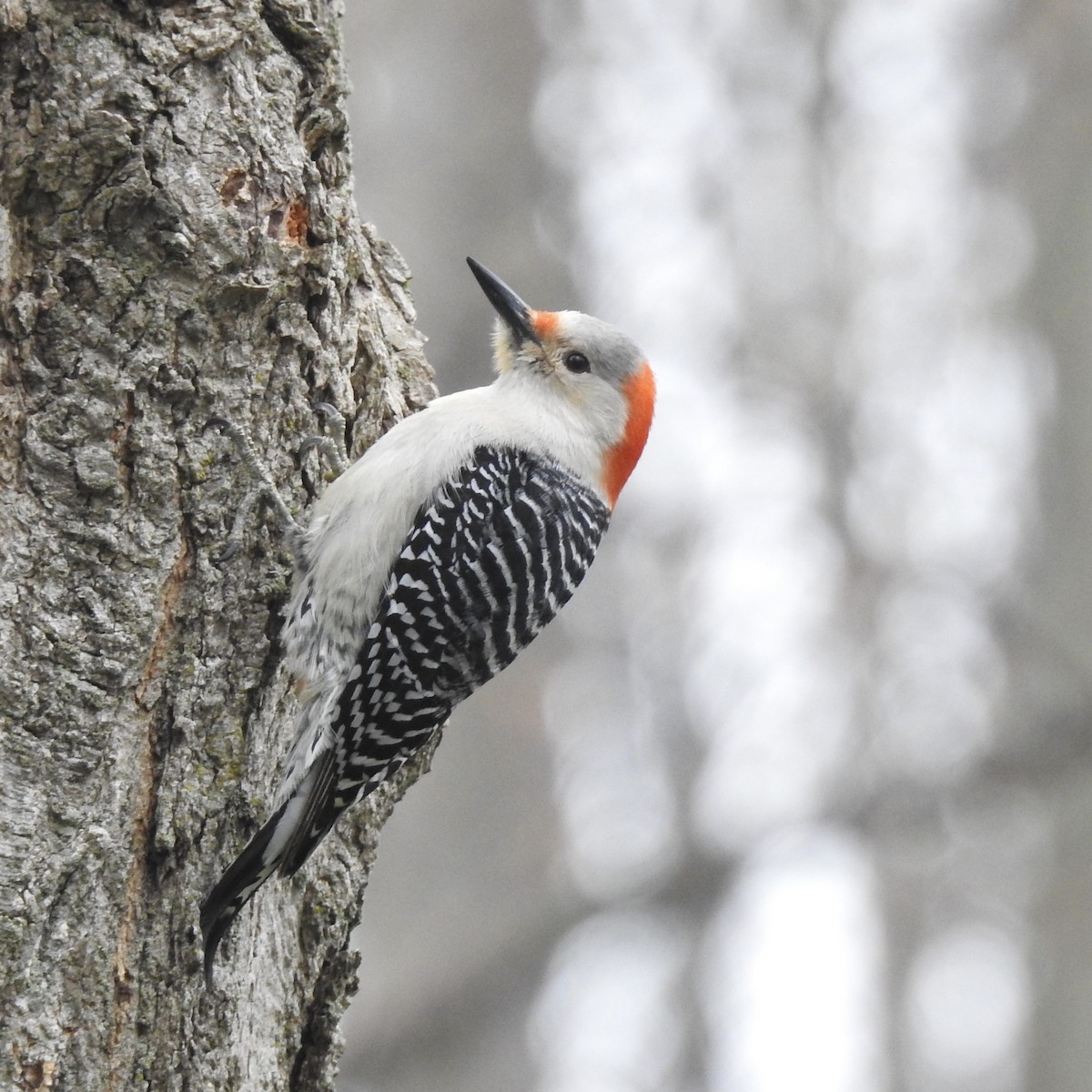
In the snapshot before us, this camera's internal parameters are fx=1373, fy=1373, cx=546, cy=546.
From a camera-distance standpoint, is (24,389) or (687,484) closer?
(24,389)

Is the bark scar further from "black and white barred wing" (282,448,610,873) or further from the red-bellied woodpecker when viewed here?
"black and white barred wing" (282,448,610,873)

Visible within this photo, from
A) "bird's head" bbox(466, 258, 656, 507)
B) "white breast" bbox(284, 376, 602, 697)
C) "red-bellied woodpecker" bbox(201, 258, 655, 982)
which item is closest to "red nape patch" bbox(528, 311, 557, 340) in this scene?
"bird's head" bbox(466, 258, 656, 507)

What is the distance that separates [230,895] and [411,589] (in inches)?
43.1

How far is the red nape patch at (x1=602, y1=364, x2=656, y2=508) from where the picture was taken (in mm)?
5027

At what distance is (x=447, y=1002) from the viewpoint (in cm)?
771

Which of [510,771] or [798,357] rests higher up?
[798,357]

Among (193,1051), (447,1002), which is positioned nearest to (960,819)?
(447,1002)

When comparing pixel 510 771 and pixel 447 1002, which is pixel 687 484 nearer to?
pixel 510 771

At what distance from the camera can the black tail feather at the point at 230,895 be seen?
3305 millimetres

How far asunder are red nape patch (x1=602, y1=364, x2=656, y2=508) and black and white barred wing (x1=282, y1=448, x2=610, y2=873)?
0.58 meters

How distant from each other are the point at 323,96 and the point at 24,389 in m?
1.27

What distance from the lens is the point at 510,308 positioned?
4.91 meters

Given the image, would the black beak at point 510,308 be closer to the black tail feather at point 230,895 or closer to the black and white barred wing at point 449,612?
the black and white barred wing at point 449,612

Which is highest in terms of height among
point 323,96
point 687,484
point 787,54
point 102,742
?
point 787,54
